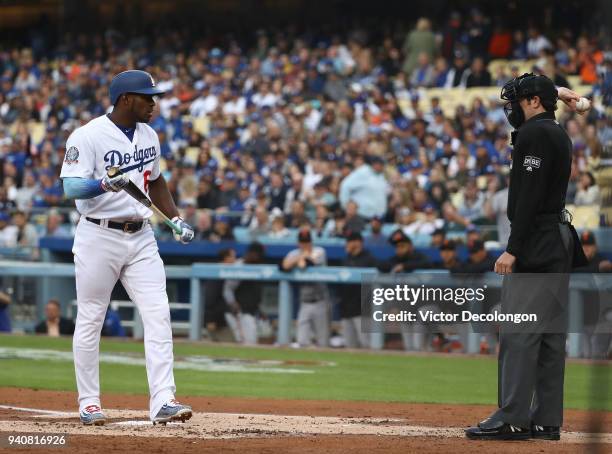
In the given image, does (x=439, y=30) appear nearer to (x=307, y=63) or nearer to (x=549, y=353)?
(x=307, y=63)

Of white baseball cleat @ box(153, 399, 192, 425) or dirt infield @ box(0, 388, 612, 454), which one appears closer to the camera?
dirt infield @ box(0, 388, 612, 454)

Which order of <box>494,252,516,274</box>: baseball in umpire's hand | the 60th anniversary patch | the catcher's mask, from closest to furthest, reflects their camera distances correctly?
<box>494,252,516,274</box>: baseball in umpire's hand, the catcher's mask, the 60th anniversary patch

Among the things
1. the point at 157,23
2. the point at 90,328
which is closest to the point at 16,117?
the point at 157,23

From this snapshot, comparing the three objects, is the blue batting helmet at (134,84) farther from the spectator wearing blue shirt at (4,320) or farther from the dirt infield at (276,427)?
the spectator wearing blue shirt at (4,320)

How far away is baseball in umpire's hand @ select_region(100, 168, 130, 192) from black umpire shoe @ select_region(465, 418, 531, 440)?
2315mm

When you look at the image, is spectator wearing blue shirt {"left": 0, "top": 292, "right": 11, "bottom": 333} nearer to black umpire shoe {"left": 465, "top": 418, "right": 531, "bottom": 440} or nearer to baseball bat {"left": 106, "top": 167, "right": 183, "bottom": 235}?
baseball bat {"left": 106, "top": 167, "right": 183, "bottom": 235}

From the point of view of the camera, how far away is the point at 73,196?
22.4 feet

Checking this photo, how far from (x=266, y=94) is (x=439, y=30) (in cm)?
398

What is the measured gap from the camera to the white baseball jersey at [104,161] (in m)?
6.93

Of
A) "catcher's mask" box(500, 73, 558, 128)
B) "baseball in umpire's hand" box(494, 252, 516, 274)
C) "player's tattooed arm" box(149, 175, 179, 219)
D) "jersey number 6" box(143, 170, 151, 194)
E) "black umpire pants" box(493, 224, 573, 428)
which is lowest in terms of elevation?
"black umpire pants" box(493, 224, 573, 428)

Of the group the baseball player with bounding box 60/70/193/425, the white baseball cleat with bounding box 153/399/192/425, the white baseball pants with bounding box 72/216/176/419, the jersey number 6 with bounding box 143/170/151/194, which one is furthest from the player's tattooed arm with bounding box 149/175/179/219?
the white baseball cleat with bounding box 153/399/192/425

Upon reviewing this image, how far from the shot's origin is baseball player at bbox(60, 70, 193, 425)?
694 centimetres
